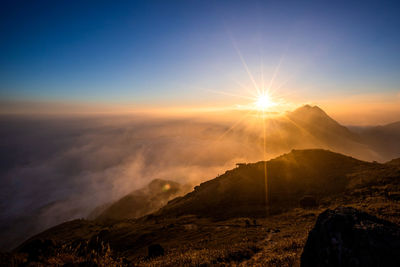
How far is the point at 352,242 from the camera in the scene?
5.21 m

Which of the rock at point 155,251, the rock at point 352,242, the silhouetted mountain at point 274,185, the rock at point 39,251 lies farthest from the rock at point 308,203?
the rock at point 39,251

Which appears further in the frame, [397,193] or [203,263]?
[397,193]

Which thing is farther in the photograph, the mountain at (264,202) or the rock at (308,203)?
the rock at (308,203)

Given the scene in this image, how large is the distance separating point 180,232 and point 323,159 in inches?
2075

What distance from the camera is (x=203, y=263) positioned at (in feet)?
33.2

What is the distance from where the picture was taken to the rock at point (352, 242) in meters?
4.80

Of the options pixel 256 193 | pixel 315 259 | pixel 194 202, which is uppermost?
pixel 315 259

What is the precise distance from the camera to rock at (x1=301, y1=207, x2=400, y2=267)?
189 inches

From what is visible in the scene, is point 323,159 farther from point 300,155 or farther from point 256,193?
point 256,193

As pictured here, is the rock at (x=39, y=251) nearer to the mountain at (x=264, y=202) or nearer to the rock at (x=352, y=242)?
the mountain at (x=264, y=202)

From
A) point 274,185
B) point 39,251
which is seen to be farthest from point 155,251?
point 274,185

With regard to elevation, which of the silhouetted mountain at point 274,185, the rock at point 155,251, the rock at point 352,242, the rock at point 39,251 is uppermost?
the rock at point 352,242

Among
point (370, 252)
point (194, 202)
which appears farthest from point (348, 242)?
point (194, 202)

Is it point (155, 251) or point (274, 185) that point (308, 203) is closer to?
point (274, 185)
